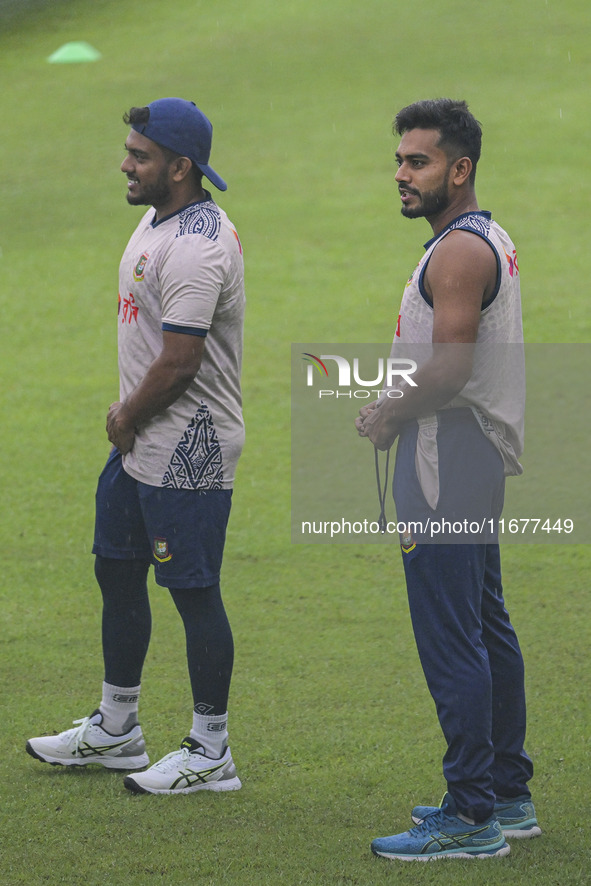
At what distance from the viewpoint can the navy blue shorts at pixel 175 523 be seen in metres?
3.79

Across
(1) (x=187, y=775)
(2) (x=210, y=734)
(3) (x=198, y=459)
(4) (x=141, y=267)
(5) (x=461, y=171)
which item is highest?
(5) (x=461, y=171)

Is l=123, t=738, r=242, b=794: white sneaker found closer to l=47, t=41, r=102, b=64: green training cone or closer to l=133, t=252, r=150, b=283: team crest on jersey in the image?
l=133, t=252, r=150, b=283: team crest on jersey

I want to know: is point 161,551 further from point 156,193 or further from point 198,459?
point 156,193

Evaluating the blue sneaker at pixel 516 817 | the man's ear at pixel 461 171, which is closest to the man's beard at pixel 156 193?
the man's ear at pixel 461 171

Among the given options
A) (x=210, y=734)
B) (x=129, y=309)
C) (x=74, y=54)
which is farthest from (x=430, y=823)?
(x=74, y=54)

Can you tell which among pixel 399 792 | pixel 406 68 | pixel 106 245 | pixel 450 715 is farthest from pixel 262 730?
pixel 406 68

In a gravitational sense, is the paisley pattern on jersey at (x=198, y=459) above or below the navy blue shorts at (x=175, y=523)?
above

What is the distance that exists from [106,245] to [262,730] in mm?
8351

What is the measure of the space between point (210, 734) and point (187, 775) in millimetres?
146

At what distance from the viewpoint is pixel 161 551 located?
3807 millimetres

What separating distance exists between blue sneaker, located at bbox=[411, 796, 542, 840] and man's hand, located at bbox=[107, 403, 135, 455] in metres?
1.38

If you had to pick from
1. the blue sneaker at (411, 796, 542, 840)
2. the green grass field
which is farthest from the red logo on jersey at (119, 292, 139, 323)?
the blue sneaker at (411, 796, 542, 840)

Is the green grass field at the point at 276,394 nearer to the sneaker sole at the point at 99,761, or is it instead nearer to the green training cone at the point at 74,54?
the sneaker sole at the point at 99,761

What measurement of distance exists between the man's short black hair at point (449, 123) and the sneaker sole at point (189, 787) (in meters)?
1.95
